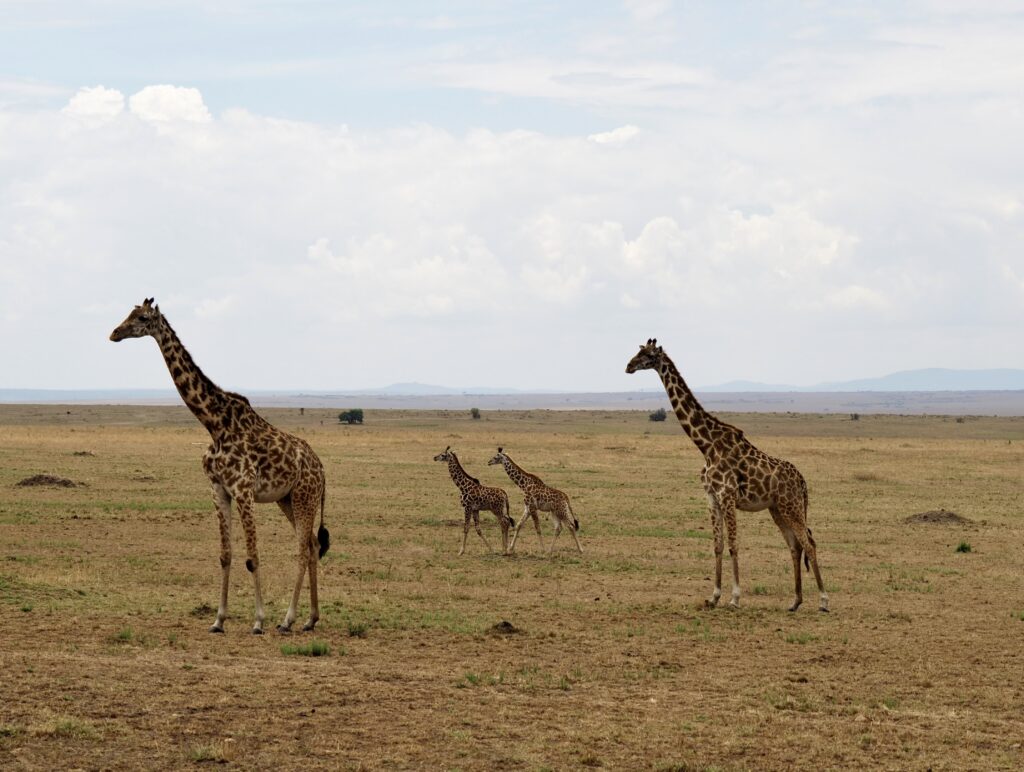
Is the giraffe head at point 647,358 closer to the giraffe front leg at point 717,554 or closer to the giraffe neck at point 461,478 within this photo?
the giraffe front leg at point 717,554

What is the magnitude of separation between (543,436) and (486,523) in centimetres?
4467

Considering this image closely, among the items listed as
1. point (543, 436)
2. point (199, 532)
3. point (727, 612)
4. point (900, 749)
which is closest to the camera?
point (900, 749)

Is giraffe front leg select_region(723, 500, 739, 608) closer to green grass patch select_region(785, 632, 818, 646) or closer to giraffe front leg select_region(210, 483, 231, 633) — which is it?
green grass patch select_region(785, 632, 818, 646)

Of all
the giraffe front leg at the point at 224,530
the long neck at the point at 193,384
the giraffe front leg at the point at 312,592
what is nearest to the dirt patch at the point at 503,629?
the giraffe front leg at the point at 312,592

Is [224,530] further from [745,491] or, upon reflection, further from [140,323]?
[745,491]

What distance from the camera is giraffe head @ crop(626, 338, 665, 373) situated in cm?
1827

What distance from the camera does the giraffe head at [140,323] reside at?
14602 millimetres

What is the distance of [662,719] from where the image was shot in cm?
1095

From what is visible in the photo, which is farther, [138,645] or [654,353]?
[654,353]

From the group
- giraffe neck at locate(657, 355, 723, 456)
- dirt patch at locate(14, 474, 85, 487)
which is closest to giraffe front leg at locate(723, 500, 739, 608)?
giraffe neck at locate(657, 355, 723, 456)

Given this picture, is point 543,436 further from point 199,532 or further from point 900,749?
point 900,749

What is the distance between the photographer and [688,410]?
18.1 metres

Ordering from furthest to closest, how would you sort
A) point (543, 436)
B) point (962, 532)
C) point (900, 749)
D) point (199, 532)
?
1. point (543, 436)
2. point (962, 532)
3. point (199, 532)
4. point (900, 749)

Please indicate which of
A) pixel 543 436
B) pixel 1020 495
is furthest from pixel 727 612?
pixel 543 436
